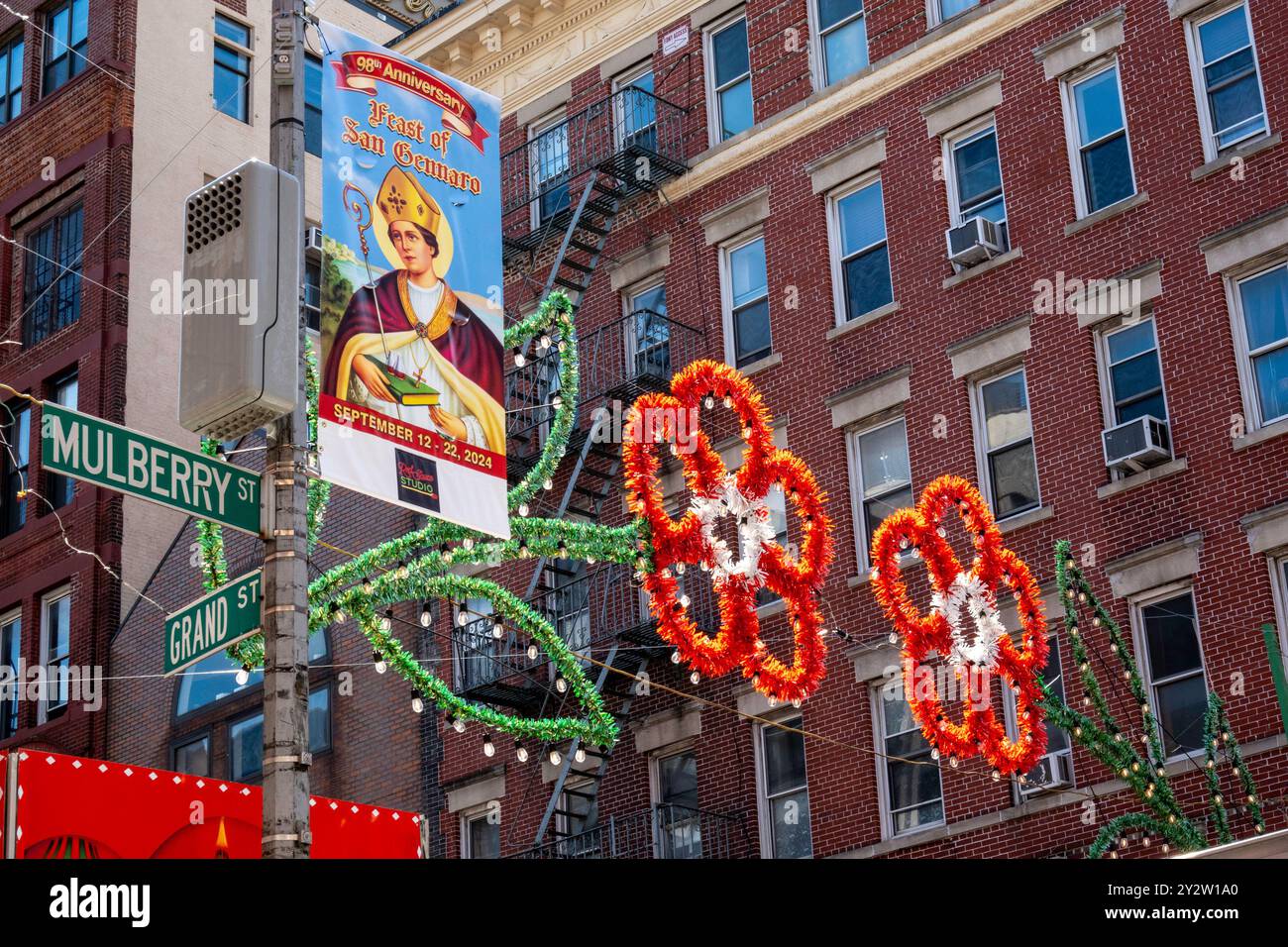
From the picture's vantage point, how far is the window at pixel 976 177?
949 inches

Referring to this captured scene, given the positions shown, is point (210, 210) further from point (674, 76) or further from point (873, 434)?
point (674, 76)

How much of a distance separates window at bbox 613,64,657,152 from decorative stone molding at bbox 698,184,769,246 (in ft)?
6.34

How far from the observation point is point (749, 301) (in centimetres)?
2661

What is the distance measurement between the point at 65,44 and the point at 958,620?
24.2m

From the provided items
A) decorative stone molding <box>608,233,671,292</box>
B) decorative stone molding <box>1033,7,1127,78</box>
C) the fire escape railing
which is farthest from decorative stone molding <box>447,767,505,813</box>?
decorative stone molding <box>1033,7,1127,78</box>

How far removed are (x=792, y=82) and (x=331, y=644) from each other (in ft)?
37.7

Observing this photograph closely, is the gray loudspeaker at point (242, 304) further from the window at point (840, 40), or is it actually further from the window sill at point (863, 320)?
the window at point (840, 40)

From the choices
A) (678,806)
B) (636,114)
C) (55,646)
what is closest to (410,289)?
(678,806)

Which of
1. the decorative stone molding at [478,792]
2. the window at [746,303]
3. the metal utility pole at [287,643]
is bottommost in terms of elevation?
the metal utility pole at [287,643]

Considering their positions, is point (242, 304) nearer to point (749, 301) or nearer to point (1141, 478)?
point (1141, 478)

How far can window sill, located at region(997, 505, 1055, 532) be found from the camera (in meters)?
22.3

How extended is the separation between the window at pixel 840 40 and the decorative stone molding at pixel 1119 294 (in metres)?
5.50

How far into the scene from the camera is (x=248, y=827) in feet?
58.3

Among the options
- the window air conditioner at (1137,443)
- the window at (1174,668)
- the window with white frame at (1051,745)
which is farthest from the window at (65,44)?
the window at (1174,668)
